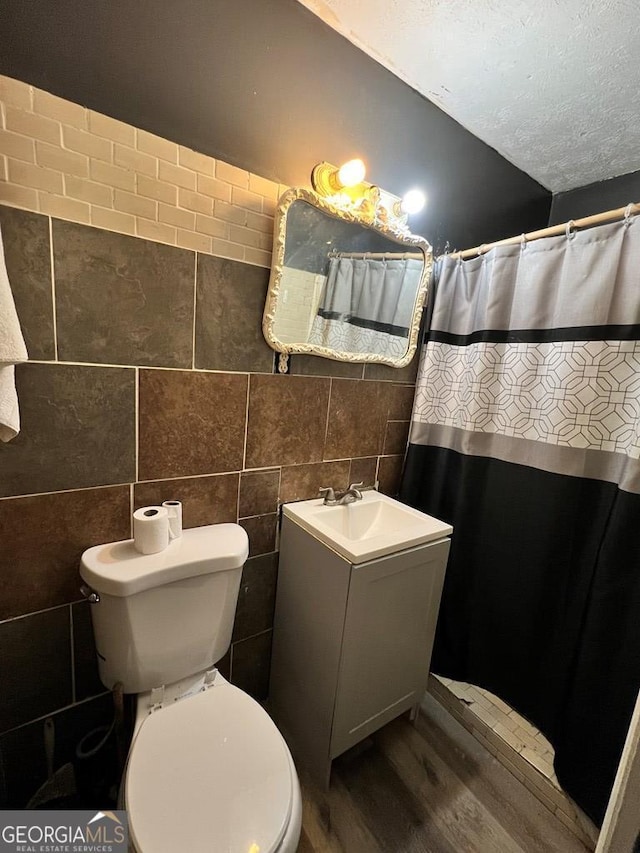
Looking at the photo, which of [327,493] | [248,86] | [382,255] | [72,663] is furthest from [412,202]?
[72,663]

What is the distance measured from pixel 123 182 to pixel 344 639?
1411 mm

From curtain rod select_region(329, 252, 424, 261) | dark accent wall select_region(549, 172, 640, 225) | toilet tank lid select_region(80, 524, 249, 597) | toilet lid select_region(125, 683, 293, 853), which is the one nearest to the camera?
toilet lid select_region(125, 683, 293, 853)

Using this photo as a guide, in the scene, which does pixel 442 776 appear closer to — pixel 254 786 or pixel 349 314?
pixel 254 786

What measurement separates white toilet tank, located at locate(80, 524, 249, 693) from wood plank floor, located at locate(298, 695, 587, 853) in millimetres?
647

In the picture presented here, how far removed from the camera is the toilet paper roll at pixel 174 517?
108 centimetres

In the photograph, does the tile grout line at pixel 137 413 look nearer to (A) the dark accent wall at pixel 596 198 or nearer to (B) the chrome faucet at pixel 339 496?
(B) the chrome faucet at pixel 339 496

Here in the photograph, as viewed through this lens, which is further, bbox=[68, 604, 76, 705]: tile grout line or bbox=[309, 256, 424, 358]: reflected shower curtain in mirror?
bbox=[309, 256, 424, 358]: reflected shower curtain in mirror

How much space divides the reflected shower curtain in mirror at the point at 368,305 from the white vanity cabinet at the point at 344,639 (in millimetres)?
730

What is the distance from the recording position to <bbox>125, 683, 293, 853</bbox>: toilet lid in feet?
2.34

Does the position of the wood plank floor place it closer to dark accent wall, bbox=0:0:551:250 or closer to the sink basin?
the sink basin

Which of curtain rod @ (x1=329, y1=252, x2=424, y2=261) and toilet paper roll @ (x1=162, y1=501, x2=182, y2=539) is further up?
curtain rod @ (x1=329, y1=252, x2=424, y2=261)

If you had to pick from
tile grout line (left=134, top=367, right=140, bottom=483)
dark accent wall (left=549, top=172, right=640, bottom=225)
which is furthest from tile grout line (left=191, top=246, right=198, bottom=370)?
dark accent wall (left=549, top=172, right=640, bottom=225)

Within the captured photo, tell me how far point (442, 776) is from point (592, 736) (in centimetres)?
52

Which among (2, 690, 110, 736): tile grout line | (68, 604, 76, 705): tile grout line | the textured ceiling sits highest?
the textured ceiling
